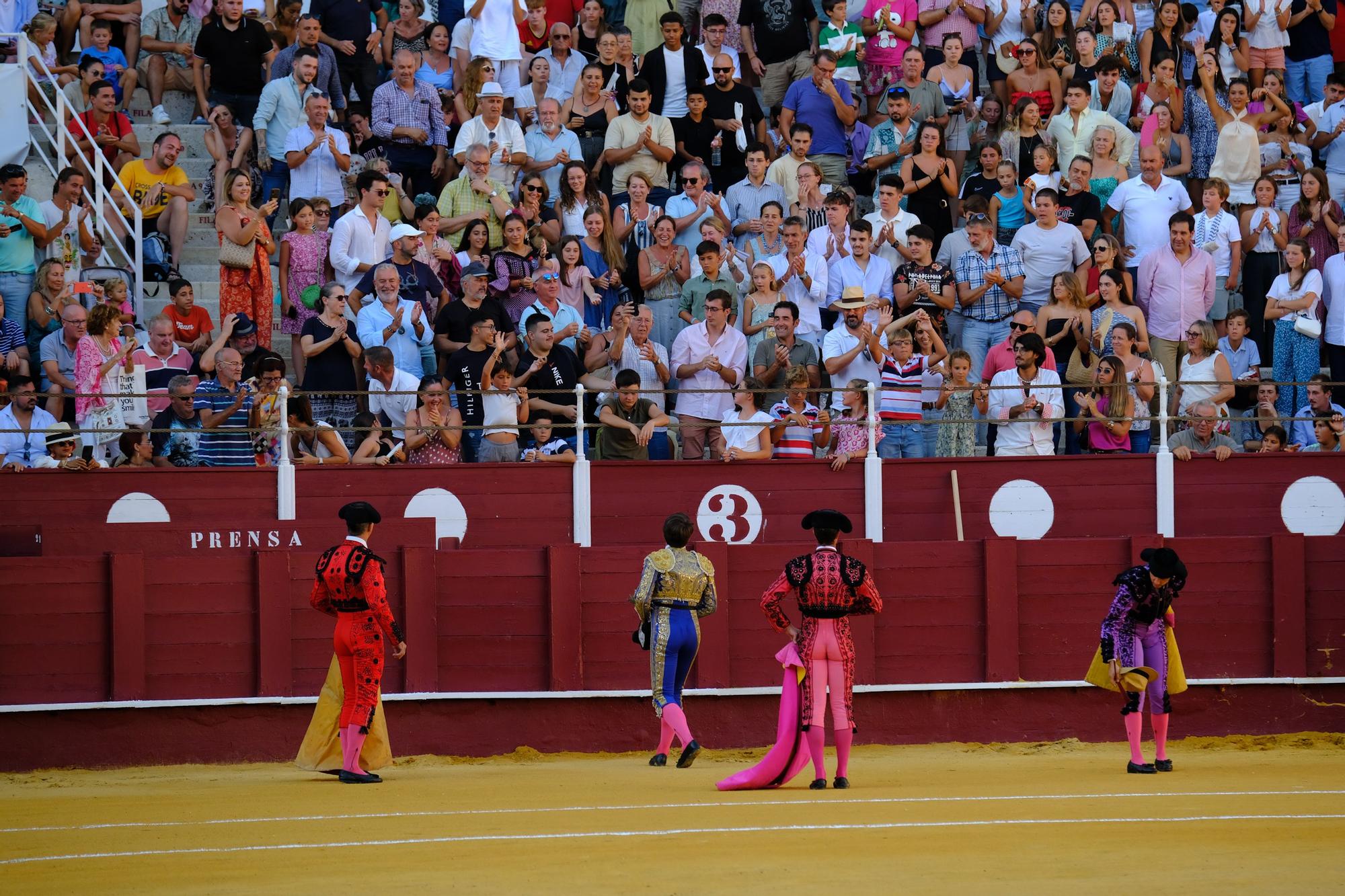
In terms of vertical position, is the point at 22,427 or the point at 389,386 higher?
the point at 389,386

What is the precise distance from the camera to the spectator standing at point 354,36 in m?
14.8

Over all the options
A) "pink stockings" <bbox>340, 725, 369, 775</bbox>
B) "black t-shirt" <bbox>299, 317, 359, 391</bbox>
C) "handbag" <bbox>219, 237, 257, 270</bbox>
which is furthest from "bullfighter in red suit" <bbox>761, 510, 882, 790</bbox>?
"handbag" <bbox>219, 237, 257, 270</bbox>

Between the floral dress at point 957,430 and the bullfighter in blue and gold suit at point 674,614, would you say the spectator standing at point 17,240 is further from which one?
the floral dress at point 957,430

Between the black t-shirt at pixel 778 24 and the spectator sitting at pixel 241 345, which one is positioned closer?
the spectator sitting at pixel 241 345

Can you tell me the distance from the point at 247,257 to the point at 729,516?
3754 millimetres

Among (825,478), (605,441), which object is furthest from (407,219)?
(825,478)

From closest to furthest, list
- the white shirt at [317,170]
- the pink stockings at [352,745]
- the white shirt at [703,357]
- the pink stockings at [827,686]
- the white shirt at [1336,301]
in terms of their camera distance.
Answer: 1. the pink stockings at [827,686]
2. the pink stockings at [352,745]
3. the white shirt at [703,357]
4. the white shirt at [1336,301]
5. the white shirt at [317,170]

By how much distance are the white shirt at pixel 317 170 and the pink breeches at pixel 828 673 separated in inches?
258

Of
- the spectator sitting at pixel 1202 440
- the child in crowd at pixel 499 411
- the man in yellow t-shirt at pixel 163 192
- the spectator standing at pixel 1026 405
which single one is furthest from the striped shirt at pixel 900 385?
the man in yellow t-shirt at pixel 163 192

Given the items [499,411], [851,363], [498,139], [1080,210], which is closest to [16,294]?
[499,411]

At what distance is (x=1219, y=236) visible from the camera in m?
13.8

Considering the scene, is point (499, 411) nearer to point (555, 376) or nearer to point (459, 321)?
point (555, 376)

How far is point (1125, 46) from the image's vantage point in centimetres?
1534

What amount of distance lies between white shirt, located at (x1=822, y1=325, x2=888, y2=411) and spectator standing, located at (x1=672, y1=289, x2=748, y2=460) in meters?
0.58
